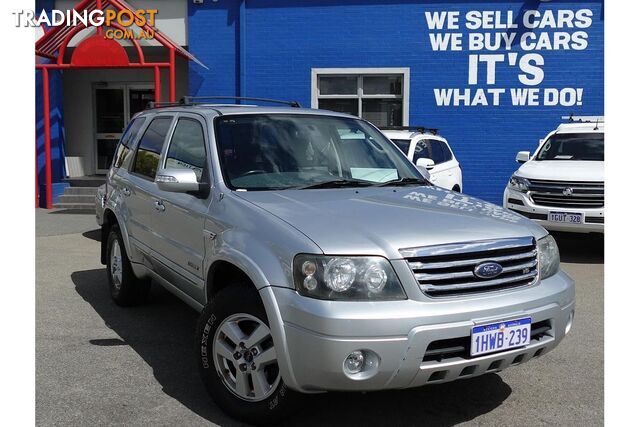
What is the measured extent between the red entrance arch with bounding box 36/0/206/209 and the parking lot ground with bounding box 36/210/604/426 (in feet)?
24.9

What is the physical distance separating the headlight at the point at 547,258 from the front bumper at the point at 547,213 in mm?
4954

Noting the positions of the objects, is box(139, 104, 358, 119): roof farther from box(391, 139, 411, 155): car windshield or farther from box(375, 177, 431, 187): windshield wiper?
box(391, 139, 411, 155): car windshield

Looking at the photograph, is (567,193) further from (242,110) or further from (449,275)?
(449,275)

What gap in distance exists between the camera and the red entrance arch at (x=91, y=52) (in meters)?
12.3

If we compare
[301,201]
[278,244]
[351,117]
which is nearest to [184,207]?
[301,201]

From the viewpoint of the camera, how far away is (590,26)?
12633 mm

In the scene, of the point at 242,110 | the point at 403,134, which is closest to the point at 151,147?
the point at 242,110

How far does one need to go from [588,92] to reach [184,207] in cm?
1109

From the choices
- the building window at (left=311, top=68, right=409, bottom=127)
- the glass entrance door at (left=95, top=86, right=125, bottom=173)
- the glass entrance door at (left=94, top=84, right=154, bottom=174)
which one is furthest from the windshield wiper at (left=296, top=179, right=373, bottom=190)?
the glass entrance door at (left=95, top=86, right=125, bottom=173)

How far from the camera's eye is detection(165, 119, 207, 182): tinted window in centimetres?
425

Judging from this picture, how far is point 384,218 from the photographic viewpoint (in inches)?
130

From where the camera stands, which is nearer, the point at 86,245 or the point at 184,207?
the point at 184,207

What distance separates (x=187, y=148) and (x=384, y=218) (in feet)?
6.10

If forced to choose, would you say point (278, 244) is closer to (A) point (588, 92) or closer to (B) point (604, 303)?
(B) point (604, 303)
